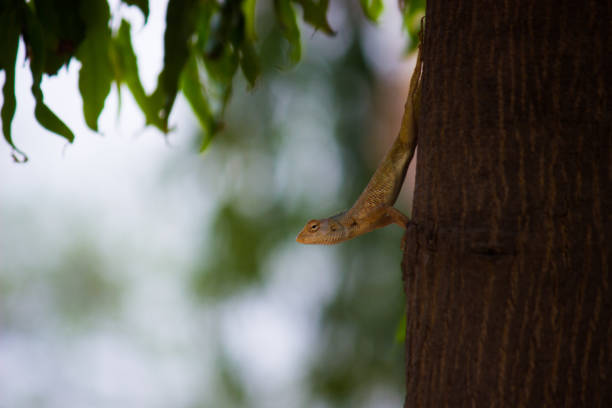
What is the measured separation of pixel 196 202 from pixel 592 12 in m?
4.15

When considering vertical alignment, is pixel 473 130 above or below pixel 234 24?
below

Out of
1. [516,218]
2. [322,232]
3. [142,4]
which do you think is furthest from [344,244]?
[516,218]

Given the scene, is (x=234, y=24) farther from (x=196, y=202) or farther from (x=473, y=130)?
(x=196, y=202)

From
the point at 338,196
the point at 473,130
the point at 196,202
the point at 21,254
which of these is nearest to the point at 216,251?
the point at 196,202

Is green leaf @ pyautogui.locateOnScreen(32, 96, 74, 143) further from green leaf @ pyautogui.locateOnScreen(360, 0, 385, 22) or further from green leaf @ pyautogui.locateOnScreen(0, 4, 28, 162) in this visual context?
green leaf @ pyautogui.locateOnScreen(360, 0, 385, 22)

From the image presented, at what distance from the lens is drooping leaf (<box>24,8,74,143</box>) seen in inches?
55.3

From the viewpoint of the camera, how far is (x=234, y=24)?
188 centimetres

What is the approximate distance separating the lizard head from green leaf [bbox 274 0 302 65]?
1.50ft

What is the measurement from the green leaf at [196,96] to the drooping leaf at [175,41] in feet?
1.00

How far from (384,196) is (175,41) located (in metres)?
0.62

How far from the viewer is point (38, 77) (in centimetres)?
143

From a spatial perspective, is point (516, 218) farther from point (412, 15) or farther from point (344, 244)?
point (344, 244)

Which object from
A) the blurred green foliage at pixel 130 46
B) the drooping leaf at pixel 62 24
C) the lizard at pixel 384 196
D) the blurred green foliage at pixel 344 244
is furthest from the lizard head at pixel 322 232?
the blurred green foliage at pixel 344 244

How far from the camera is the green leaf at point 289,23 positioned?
1.84 m
